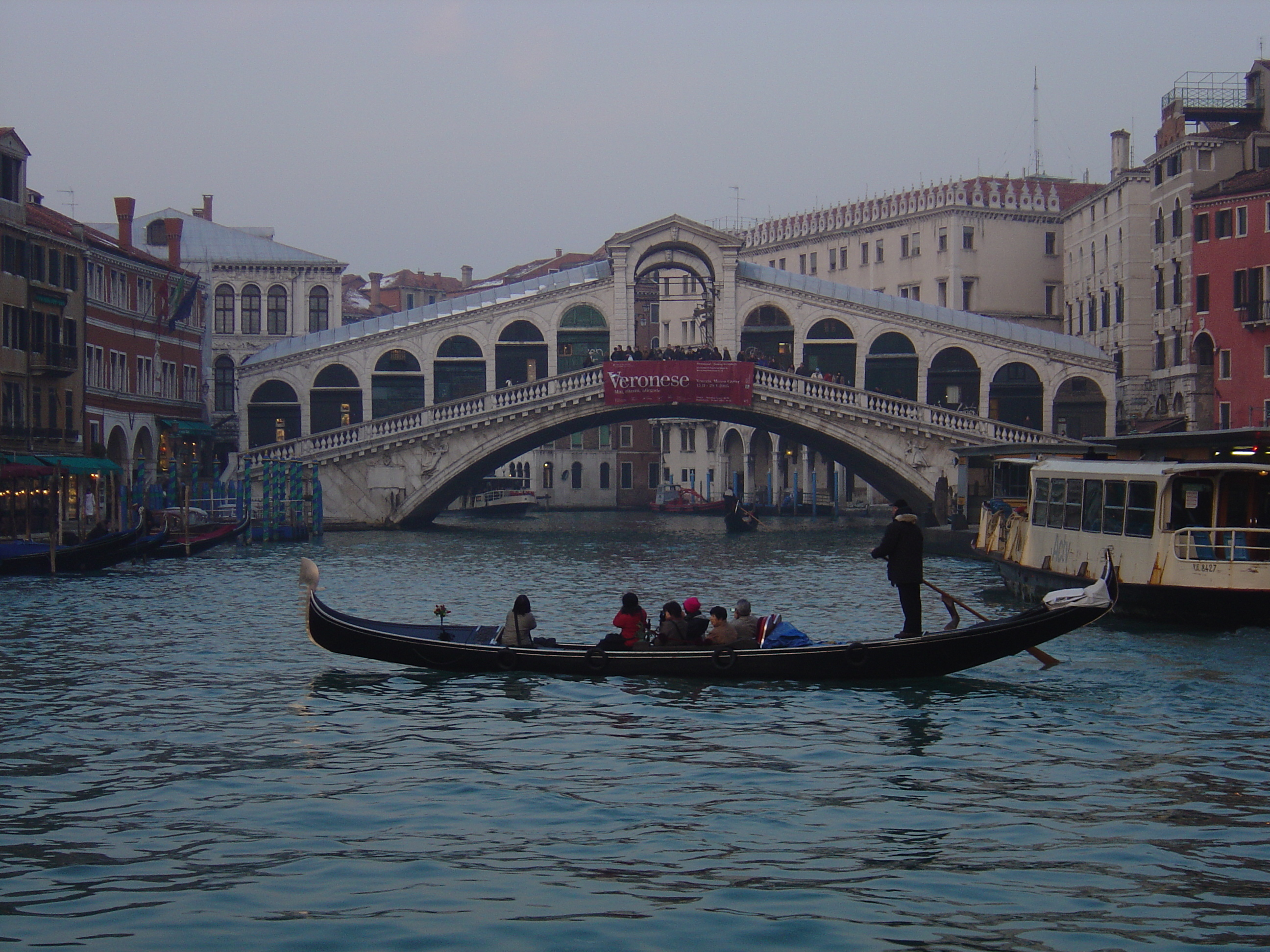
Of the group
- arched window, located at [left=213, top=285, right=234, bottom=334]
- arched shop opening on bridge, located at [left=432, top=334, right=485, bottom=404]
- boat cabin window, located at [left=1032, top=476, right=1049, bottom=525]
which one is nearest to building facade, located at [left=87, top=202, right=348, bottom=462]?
arched window, located at [left=213, top=285, right=234, bottom=334]

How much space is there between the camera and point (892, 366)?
41.8 m

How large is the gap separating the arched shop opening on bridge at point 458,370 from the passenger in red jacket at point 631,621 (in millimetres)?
28530

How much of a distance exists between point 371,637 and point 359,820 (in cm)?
488

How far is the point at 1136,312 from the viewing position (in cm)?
4147

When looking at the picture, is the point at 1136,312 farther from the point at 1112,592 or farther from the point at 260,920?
the point at 260,920

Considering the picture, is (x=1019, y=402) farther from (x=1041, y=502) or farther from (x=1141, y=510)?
(x=1141, y=510)

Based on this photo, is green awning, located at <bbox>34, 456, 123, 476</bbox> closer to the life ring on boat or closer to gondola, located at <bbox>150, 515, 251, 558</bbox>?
gondola, located at <bbox>150, 515, 251, 558</bbox>

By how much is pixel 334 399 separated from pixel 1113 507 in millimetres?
27435

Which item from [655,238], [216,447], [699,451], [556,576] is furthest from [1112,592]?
[699,451]

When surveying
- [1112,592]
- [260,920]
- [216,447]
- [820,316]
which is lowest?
[260,920]

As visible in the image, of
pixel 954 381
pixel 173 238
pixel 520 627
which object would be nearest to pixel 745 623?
pixel 520 627

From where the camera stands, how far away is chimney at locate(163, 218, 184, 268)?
42.0 m

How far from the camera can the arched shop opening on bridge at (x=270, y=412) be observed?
1615 inches

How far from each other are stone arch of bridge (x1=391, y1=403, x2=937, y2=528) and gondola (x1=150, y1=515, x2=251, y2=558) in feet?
18.4
